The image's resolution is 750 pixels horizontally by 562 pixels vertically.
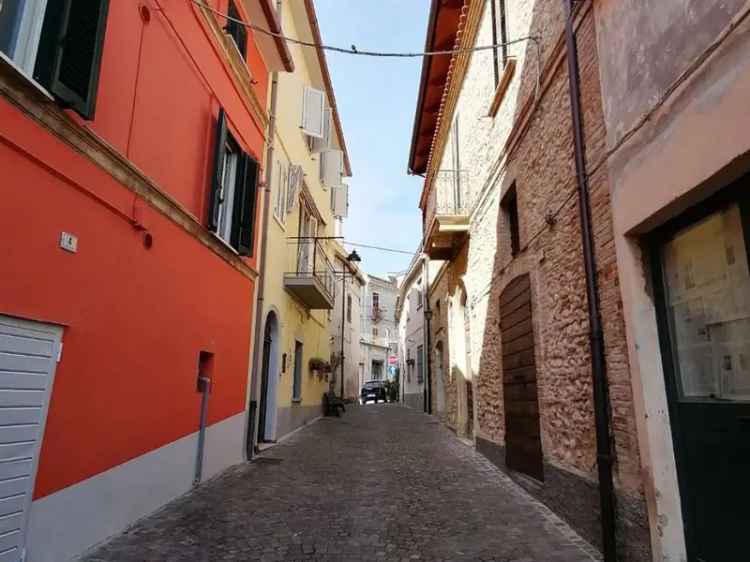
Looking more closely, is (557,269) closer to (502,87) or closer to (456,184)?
(502,87)

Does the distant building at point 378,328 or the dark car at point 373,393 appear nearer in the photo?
the dark car at point 373,393

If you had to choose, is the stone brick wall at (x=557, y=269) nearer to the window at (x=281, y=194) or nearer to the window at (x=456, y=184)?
the window at (x=456, y=184)

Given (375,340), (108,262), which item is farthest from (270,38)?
(375,340)

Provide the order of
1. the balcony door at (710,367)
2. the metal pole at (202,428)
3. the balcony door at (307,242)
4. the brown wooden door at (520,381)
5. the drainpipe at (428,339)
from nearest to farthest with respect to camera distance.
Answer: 1. the balcony door at (710,367)
2. the brown wooden door at (520,381)
3. the metal pole at (202,428)
4. the balcony door at (307,242)
5. the drainpipe at (428,339)

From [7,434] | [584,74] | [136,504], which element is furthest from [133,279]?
[584,74]

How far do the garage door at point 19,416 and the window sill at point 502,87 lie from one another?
6.19 metres

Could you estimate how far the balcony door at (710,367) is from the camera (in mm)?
2936

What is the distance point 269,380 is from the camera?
1058 cm

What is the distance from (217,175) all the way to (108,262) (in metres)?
2.66

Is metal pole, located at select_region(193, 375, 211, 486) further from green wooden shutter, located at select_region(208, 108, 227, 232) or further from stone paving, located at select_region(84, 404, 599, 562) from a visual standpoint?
green wooden shutter, located at select_region(208, 108, 227, 232)

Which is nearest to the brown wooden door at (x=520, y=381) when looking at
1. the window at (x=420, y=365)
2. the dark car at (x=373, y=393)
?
the window at (x=420, y=365)

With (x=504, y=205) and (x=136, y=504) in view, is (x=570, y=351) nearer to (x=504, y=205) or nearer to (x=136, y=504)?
(x=504, y=205)

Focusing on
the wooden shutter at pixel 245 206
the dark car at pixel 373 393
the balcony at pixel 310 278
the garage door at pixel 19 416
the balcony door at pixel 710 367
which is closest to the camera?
the balcony door at pixel 710 367

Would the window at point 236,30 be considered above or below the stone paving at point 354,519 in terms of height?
above
